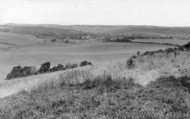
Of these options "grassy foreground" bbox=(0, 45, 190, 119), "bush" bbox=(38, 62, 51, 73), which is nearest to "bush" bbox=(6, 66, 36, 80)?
"bush" bbox=(38, 62, 51, 73)

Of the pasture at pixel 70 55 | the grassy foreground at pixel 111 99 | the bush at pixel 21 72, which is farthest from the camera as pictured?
the pasture at pixel 70 55

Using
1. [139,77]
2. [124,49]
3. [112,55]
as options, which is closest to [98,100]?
[139,77]

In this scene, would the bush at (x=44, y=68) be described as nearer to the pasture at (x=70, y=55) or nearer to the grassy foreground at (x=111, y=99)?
the pasture at (x=70, y=55)

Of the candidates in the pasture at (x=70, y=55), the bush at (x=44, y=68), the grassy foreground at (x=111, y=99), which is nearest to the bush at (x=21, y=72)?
the bush at (x=44, y=68)

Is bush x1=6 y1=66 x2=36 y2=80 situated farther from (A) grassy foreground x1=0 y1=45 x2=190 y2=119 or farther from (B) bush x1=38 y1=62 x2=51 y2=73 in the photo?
(A) grassy foreground x1=0 y1=45 x2=190 y2=119

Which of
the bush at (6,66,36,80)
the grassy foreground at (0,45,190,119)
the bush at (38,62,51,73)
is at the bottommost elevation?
the bush at (6,66,36,80)

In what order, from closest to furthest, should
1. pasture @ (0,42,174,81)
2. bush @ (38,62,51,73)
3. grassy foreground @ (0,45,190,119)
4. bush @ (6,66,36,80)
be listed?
grassy foreground @ (0,45,190,119)
bush @ (6,66,36,80)
bush @ (38,62,51,73)
pasture @ (0,42,174,81)

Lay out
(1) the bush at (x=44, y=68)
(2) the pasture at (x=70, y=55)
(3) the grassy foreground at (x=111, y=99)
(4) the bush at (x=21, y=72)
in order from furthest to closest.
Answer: (2) the pasture at (x=70, y=55), (1) the bush at (x=44, y=68), (4) the bush at (x=21, y=72), (3) the grassy foreground at (x=111, y=99)

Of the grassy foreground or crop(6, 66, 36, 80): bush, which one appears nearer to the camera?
the grassy foreground

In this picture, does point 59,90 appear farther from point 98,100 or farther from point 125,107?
point 125,107
